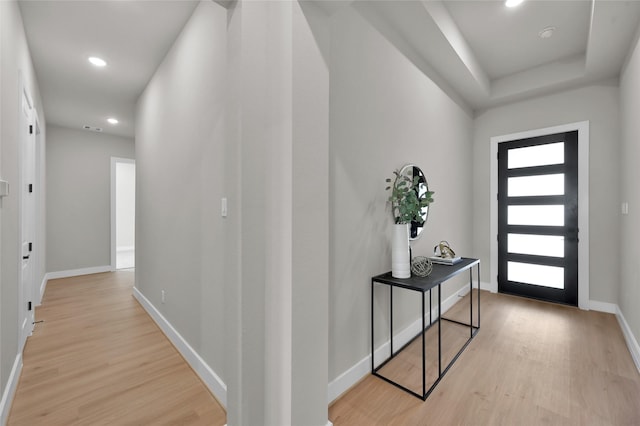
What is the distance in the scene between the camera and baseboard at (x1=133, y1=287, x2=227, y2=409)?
1791 millimetres

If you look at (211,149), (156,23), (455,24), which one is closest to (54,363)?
(211,149)

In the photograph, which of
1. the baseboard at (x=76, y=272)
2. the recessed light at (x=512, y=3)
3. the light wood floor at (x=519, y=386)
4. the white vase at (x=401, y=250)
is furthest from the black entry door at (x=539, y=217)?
the baseboard at (x=76, y=272)

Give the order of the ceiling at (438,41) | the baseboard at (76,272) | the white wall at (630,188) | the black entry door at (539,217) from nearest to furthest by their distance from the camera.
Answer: the ceiling at (438,41)
the white wall at (630,188)
the black entry door at (539,217)
the baseboard at (76,272)

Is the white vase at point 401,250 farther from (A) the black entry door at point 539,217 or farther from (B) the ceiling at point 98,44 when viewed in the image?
(A) the black entry door at point 539,217

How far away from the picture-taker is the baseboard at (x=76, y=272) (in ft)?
15.9

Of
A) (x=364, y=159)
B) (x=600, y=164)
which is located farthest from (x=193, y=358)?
(x=600, y=164)

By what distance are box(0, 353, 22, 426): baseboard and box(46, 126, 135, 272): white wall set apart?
3.77 metres

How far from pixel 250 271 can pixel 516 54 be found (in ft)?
12.6

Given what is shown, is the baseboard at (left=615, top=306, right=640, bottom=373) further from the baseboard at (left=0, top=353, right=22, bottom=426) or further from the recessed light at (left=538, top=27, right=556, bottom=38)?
the baseboard at (left=0, top=353, right=22, bottom=426)

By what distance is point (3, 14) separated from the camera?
5.58 ft

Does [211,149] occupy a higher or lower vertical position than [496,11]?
lower

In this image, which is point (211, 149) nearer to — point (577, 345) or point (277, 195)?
point (277, 195)

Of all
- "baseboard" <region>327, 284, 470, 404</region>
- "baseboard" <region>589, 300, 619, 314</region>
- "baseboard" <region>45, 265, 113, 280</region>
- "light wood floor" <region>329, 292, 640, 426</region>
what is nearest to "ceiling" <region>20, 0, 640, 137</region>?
"baseboard" <region>327, 284, 470, 404</region>

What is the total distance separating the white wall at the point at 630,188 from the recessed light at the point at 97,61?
4.91m
